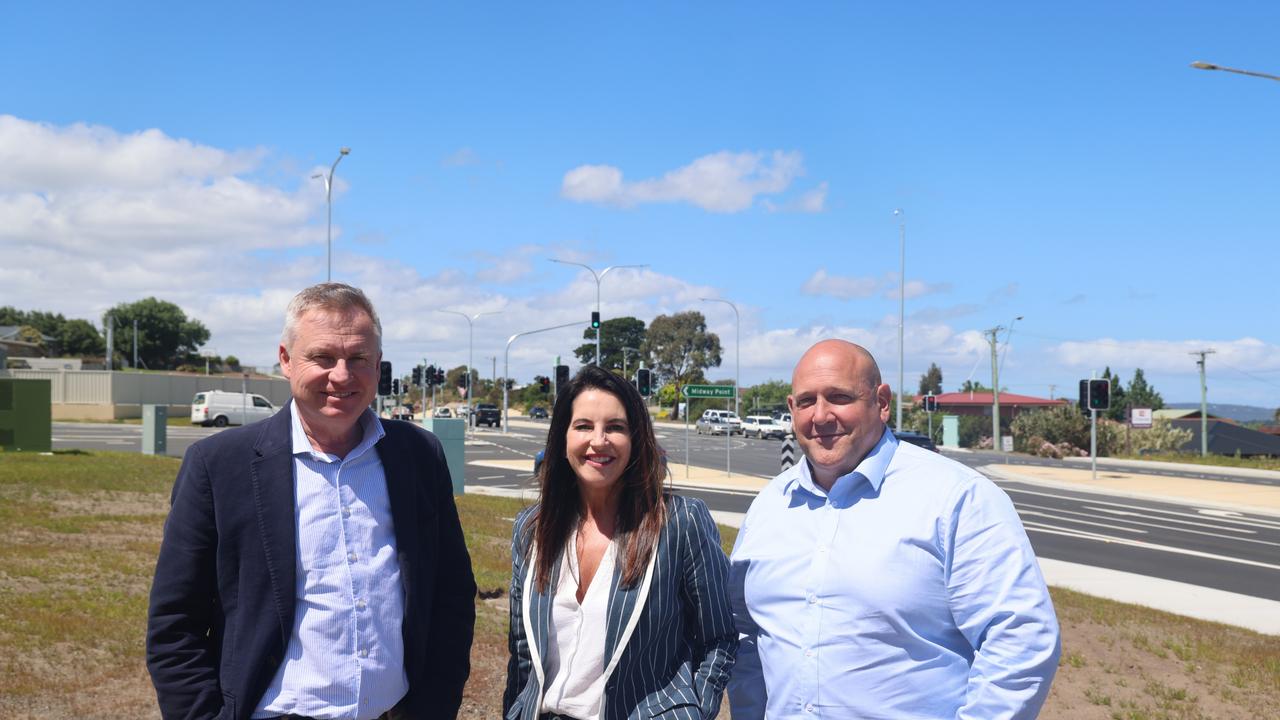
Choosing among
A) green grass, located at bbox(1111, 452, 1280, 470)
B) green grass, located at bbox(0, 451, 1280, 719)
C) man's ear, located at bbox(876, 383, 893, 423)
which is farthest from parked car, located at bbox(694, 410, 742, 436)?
man's ear, located at bbox(876, 383, 893, 423)

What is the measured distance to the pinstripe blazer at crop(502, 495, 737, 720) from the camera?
2955 millimetres

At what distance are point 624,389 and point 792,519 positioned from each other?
646 millimetres

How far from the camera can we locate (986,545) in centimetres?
272

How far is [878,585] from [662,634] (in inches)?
25.4

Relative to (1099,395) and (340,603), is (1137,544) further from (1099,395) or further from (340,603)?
(340,603)

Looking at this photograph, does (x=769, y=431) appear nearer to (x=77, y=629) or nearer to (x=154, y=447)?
(x=154, y=447)

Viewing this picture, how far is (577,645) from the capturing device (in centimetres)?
301

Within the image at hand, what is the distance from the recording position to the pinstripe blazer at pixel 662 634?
9.70ft

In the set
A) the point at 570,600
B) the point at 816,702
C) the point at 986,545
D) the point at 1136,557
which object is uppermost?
the point at 986,545

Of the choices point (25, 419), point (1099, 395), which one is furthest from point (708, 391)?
point (25, 419)

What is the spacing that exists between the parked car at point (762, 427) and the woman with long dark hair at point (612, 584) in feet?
188

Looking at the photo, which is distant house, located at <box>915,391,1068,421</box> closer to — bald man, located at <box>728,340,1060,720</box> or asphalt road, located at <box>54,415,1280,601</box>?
asphalt road, located at <box>54,415,1280,601</box>

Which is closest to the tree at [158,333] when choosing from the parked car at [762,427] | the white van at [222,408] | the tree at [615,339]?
the tree at [615,339]

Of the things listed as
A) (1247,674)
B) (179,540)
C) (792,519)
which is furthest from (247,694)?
(1247,674)
